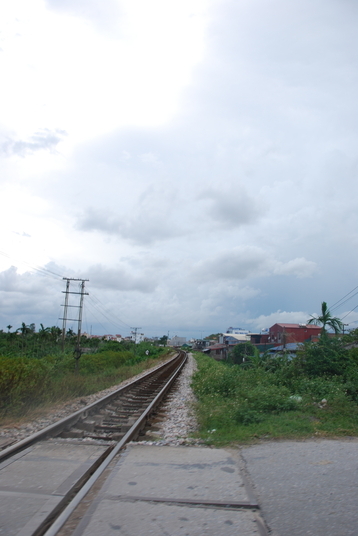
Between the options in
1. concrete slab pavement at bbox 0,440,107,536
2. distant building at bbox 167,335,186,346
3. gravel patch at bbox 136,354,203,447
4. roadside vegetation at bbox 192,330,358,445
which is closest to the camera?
concrete slab pavement at bbox 0,440,107,536

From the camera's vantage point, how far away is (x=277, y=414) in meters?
9.46

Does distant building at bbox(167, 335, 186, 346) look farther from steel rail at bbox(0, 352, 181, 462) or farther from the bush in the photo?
steel rail at bbox(0, 352, 181, 462)

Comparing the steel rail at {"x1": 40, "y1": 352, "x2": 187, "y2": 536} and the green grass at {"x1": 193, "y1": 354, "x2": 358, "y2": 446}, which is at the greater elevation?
the green grass at {"x1": 193, "y1": 354, "x2": 358, "y2": 446}

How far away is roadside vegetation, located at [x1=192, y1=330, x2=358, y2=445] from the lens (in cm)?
787

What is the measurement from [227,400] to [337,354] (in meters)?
5.30

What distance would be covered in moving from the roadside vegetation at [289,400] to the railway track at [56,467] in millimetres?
2002

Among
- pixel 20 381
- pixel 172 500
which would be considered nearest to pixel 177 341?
pixel 20 381

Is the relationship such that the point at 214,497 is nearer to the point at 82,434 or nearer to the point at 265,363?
the point at 82,434

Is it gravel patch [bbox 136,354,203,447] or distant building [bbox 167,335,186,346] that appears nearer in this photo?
gravel patch [bbox 136,354,203,447]

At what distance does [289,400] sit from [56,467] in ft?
20.5

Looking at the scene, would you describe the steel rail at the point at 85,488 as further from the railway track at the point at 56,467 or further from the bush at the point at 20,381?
the bush at the point at 20,381

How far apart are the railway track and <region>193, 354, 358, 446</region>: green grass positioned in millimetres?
1653

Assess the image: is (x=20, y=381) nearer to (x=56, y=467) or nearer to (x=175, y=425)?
(x=175, y=425)

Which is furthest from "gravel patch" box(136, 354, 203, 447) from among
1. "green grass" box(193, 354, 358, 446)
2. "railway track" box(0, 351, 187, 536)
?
"railway track" box(0, 351, 187, 536)
